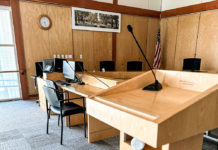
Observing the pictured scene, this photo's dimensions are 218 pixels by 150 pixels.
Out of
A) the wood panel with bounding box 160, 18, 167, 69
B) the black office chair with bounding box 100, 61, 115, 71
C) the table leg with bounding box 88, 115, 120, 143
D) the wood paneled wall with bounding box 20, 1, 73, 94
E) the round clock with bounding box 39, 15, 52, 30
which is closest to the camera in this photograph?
the table leg with bounding box 88, 115, 120, 143

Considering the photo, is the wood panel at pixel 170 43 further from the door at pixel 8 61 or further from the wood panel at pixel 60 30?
the door at pixel 8 61

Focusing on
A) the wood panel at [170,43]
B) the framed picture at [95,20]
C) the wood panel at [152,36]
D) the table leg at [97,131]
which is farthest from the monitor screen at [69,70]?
the wood panel at [170,43]

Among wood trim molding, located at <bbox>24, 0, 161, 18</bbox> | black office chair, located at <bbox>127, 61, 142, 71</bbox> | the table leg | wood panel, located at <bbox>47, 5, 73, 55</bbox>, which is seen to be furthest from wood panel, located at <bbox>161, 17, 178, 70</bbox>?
the table leg

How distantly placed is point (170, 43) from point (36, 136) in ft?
18.4

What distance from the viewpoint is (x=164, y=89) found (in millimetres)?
1262

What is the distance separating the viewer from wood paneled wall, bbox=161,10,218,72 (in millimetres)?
4977

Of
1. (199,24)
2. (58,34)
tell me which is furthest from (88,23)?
(199,24)

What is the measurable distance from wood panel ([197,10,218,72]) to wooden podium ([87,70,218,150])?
460 cm

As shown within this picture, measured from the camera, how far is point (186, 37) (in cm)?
566

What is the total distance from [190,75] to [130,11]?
514cm

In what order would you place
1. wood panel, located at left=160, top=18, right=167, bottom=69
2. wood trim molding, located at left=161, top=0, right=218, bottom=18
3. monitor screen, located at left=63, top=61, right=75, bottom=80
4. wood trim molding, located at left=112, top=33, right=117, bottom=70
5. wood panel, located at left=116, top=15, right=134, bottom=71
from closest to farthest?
monitor screen, located at left=63, top=61, right=75, bottom=80 < wood trim molding, located at left=161, top=0, right=218, bottom=18 < wood trim molding, located at left=112, top=33, right=117, bottom=70 < wood panel, located at left=116, top=15, right=134, bottom=71 < wood panel, located at left=160, top=18, right=167, bottom=69

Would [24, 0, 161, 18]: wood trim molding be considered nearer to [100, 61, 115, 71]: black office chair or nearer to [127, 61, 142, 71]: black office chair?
[100, 61, 115, 71]: black office chair

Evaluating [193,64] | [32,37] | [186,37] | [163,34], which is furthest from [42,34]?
[186,37]

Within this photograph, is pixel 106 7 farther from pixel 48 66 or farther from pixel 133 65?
pixel 48 66
